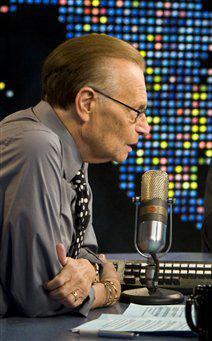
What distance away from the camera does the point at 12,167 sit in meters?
1.84

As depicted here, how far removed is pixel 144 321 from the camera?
1.71m

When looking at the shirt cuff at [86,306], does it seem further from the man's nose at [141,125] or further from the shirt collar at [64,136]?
the man's nose at [141,125]

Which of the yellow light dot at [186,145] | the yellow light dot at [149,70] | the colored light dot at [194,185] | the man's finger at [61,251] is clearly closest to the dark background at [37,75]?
the colored light dot at [194,185]

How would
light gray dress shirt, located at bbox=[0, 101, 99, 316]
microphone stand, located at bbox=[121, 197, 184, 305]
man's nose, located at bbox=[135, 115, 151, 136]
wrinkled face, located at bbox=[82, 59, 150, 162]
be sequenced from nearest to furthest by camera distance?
light gray dress shirt, located at bbox=[0, 101, 99, 316]
microphone stand, located at bbox=[121, 197, 184, 305]
wrinkled face, located at bbox=[82, 59, 150, 162]
man's nose, located at bbox=[135, 115, 151, 136]

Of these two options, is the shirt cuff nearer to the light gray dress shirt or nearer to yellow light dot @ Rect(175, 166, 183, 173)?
the light gray dress shirt

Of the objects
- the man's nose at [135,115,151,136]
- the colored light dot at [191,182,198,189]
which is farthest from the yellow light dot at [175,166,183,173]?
the man's nose at [135,115,151,136]

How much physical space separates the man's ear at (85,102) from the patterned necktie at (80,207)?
17 centimetres

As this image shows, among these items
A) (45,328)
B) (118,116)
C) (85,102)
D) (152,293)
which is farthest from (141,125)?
(45,328)

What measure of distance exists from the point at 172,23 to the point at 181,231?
1.28 metres

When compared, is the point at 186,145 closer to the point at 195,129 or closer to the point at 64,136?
the point at 195,129

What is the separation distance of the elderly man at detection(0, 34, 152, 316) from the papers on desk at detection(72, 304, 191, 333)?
12 centimetres

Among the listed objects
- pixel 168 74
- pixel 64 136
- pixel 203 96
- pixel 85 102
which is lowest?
pixel 64 136

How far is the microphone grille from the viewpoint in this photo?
2070 millimetres

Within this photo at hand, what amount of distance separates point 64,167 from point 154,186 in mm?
262
